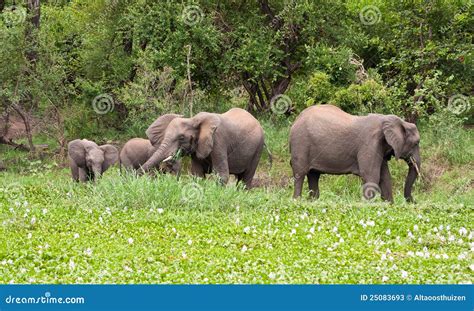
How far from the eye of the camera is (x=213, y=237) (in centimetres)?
1270

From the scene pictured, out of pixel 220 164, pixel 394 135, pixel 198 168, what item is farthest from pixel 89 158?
pixel 394 135

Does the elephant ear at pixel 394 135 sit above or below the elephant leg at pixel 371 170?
above

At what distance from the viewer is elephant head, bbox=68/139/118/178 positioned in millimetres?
20969

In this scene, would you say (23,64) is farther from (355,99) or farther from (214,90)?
(355,99)

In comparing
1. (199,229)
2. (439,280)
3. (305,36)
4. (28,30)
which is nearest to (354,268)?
(439,280)

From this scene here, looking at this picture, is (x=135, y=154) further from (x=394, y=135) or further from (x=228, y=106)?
(x=228, y=106)

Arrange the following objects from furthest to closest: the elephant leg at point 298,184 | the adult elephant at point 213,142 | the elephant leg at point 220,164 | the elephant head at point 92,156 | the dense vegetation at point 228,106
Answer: the elephant head at point 92,156
the elephant leg at point 298,184
the elephant leg at point 220,164
the adult elephant at point 213,142
the dense vegetation at point 228,106

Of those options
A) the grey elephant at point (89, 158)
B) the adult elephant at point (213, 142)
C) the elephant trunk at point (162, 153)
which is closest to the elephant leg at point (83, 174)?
the grey elephant at point (89, 158)

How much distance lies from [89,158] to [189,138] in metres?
4.32

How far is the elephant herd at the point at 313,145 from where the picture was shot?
17.1 metres

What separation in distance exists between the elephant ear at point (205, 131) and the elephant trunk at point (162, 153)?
18.6 inches

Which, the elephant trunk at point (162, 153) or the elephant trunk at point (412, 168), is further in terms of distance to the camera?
the elephant trunk at point (412, 168)

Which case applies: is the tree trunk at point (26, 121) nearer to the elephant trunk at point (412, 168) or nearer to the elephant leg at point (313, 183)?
the elephant leg at point (313, 183)

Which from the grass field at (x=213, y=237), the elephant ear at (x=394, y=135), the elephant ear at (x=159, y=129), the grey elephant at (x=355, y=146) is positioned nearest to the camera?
the grass field at (x=213, y=237)
